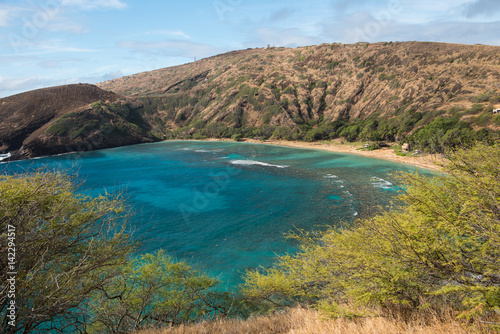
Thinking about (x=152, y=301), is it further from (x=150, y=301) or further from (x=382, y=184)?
(x=382, y=184)

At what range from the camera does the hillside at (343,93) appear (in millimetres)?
88938

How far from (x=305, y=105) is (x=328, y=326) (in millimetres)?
135688

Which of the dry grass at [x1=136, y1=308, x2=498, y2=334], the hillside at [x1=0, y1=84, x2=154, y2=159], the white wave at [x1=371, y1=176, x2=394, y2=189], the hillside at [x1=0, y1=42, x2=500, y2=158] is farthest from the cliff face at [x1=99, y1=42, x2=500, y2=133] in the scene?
the dry grass at [x1=136, y1=308, x2=498, y2=334]

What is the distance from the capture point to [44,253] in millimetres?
7840

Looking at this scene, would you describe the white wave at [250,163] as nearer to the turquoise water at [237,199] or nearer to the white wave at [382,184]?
the turquoise water at [237,199]

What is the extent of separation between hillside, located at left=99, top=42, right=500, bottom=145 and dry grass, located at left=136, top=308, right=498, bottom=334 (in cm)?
8345

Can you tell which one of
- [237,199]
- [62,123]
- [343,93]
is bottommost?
[237,199]

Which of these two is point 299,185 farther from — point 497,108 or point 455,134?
point 497,108

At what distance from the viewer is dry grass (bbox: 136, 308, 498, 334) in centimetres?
812

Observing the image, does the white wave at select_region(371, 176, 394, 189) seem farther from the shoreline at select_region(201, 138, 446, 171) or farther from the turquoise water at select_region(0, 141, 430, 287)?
the shoreline at select_region(201, 138, 446, 171)

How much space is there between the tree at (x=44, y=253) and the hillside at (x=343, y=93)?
9104cm

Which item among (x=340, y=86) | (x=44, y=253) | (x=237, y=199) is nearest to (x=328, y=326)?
(x=44, y=253)

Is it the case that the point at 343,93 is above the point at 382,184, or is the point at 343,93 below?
above

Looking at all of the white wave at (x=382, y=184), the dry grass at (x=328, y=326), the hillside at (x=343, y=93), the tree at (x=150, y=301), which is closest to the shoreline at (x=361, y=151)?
the hillside at (x=343, y=93)
